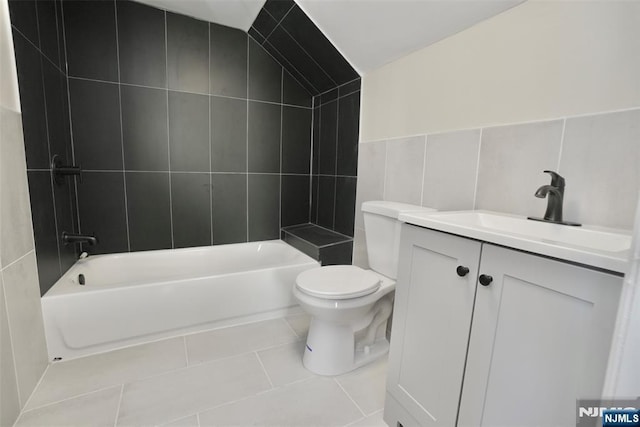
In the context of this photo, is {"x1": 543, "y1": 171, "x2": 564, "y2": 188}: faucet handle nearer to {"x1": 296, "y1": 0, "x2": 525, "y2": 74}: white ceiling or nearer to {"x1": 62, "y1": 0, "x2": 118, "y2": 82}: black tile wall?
{"x1": 296, "y1": 0, "x2": 525, "y2": 74}: white ceiling

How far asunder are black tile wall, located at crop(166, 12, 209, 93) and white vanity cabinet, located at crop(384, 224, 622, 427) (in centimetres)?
216

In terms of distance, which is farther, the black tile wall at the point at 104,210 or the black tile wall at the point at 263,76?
the black tile wall at the point at 263,76

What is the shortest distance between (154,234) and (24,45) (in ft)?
4.57

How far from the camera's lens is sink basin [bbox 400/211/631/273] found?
0.65 m

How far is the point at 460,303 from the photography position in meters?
0.94

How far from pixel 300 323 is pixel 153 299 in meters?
0.95

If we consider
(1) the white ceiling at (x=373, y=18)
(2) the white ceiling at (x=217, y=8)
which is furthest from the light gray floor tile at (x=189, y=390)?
(2) the white ceiling at (x=217, y=8)

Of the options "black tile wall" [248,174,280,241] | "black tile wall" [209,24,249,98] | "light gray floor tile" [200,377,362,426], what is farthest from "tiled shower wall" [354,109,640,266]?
"black tile wall" [209,24,249,98]

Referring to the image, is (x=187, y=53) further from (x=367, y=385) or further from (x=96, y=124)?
(x=367, y=385)

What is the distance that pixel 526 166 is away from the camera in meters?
1.22

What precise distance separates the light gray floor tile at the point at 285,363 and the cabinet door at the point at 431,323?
528 millimetres

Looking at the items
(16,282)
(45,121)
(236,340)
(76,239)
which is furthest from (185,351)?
(45,121)

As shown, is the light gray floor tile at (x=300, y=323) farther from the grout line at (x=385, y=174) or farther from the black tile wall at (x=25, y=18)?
the black tile wall at (x=25, y=18)

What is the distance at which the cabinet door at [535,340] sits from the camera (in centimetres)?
65
